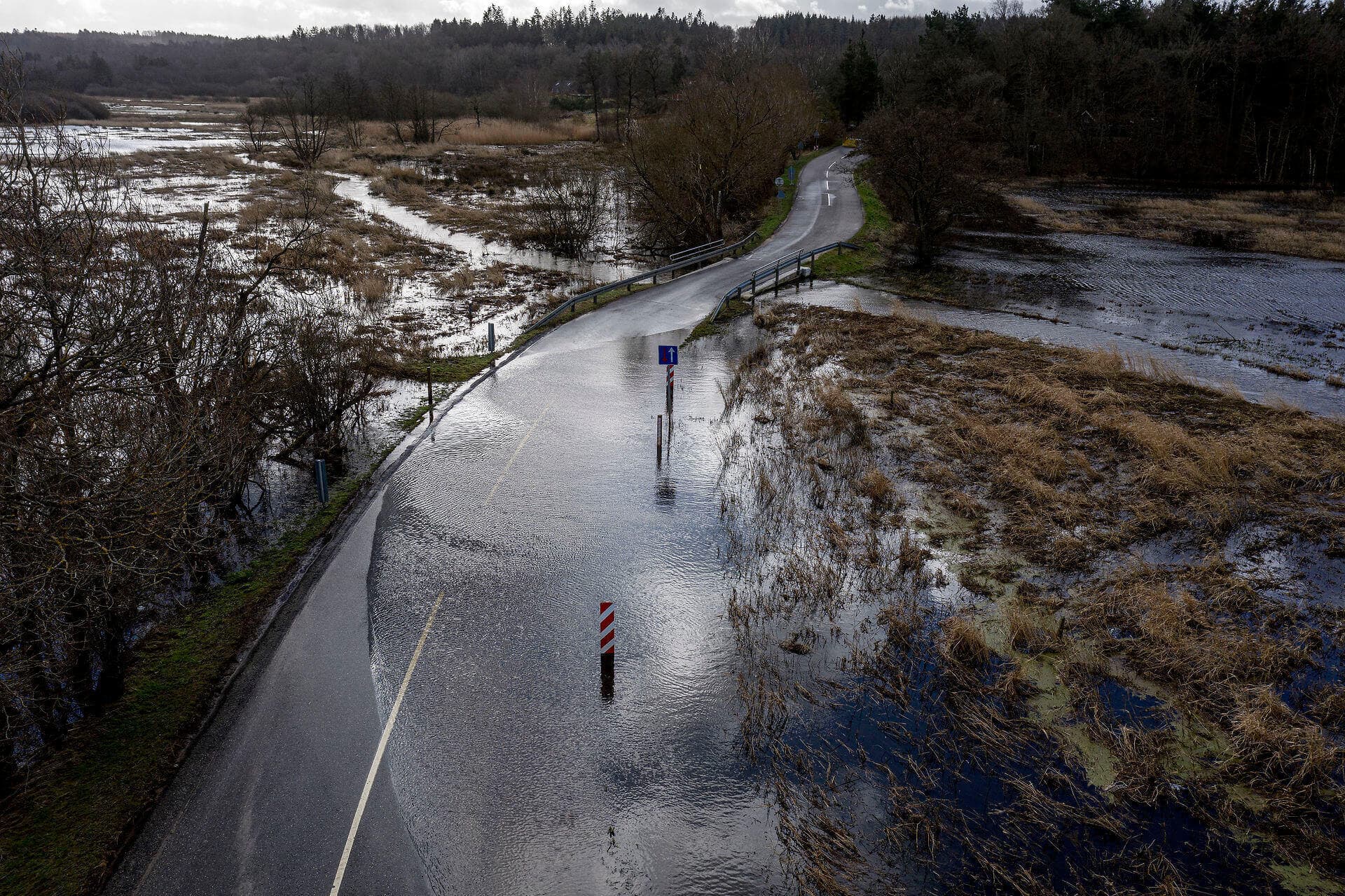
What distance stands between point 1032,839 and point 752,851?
3.18 meters

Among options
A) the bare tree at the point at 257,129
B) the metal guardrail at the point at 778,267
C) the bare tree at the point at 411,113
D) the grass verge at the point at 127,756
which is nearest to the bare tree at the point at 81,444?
the grass verge at the point at 127,756

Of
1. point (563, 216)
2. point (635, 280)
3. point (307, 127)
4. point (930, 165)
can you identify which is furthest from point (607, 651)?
point (307, 127)

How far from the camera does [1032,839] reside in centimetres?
871

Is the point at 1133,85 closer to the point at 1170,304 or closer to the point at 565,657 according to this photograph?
the point at 1170,304

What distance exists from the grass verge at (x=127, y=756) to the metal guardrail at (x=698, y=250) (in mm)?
29712

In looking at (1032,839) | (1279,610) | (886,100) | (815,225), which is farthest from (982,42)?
(1032,839)

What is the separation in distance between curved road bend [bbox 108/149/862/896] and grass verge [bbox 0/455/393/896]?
0.33 meters

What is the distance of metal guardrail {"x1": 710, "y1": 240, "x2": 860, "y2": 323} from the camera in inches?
1265

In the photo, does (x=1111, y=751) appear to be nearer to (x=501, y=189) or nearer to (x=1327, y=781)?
(x=1327, y=781)

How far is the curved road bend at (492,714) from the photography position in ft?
27.8

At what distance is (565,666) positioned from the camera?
11.6 meters

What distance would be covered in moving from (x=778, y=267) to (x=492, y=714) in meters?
28.4

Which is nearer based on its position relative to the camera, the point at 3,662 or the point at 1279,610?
the point at 3,662

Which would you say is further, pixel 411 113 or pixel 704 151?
pixel 411 113
